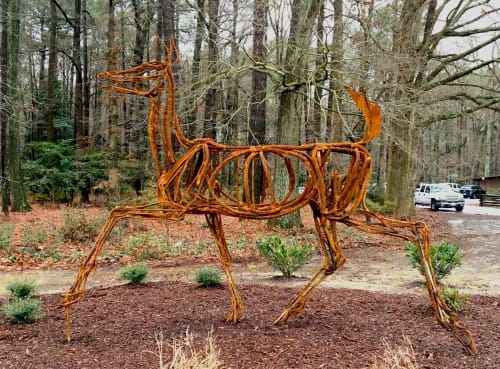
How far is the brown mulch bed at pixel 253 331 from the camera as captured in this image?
3.67m

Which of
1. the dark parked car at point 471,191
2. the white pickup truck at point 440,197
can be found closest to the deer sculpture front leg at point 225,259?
the white pickup truck at point 440,197

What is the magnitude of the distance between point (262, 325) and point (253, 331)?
225 millimetres

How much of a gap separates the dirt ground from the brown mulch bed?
1 cm

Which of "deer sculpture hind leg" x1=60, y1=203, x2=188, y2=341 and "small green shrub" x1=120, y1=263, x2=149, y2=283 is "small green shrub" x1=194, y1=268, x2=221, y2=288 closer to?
"small green shrub" x1=120, y1=263, x2=149, y2=283

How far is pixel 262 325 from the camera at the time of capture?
15.0ft

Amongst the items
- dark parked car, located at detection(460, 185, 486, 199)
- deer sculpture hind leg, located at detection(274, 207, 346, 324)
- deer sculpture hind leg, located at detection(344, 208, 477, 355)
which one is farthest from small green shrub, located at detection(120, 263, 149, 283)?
dark parked car, located at detection(460, 185, 486, 199)

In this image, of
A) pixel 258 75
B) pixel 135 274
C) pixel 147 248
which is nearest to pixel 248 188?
pixel 135 274

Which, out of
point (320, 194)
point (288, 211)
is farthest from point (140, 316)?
point (320, 194)

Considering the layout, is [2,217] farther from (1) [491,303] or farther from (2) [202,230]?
(1) [491,303]

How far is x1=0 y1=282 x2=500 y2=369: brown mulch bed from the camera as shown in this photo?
3.67 metres

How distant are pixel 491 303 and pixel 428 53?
10.8 metres

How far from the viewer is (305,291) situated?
4.51 meters

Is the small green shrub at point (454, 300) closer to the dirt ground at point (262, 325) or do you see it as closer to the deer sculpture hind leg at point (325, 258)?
the dirt ground at point (262, 325)

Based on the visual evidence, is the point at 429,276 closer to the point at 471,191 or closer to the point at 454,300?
the point at 454,300
